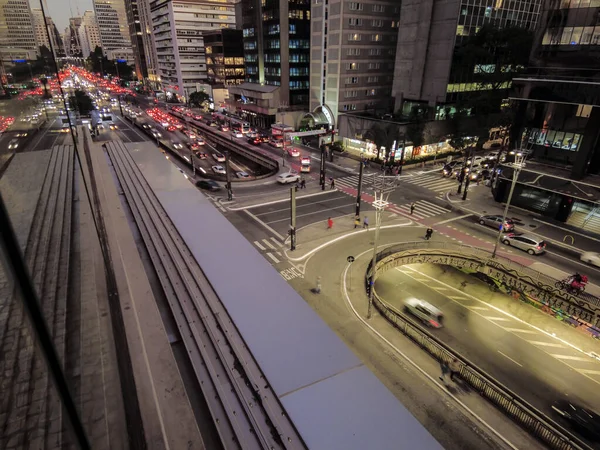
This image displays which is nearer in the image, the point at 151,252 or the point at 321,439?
the point at 321,439

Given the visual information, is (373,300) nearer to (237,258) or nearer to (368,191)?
(237,258)

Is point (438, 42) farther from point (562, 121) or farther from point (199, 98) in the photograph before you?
point (199, 98)

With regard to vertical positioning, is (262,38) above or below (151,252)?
above

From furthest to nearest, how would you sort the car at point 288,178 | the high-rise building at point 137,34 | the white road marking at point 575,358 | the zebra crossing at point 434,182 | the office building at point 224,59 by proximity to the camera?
the high-rise building at point 137,34 < the office building at point 224,59 < the car at point 288,178 < the zebra crossing at point 434,182 < the white road marking at point 575,358

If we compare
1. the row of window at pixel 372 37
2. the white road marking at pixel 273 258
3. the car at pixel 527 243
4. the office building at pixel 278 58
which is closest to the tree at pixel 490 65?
the row of window at pixel 372 37

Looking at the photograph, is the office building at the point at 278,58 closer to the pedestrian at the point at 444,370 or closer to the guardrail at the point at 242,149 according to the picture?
the guardrail at the point at 242,149

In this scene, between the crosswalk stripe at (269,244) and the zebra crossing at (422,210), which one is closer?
the crosswalk stripe at (269,244)

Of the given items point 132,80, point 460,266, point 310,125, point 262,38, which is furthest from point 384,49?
point 132,80
